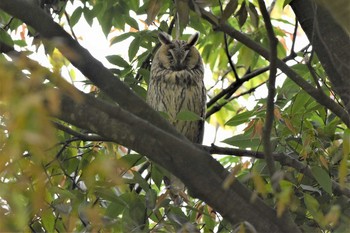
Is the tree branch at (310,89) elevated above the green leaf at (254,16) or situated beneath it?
situated beneath

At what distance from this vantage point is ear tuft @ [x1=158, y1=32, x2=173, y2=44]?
3.73 metres

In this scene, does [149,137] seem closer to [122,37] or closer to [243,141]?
[243,141]

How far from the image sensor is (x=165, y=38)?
392 centimetres

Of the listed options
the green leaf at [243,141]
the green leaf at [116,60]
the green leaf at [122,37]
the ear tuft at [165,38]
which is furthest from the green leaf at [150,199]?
the ear tuft at [165,38]

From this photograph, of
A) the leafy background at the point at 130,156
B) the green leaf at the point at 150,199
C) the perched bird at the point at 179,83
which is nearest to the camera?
the leafy background at the point at 130,156

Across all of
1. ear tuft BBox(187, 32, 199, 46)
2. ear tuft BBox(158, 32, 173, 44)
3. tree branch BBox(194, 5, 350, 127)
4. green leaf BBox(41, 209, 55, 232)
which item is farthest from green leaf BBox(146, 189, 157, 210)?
ear tuft BBox(187, 32, 199, 46)

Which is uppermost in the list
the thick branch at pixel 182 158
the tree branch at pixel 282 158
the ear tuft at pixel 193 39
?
the ear tuft at pixel 193 39

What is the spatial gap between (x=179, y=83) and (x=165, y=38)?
0.34m

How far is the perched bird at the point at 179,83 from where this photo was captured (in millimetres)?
4059

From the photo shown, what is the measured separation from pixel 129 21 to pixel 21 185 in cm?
204

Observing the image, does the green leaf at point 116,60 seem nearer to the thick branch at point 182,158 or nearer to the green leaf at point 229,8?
the green leaf at point 229,8

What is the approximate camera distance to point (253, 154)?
225 centimetres

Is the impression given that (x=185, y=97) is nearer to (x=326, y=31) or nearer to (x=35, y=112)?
(x=326, y=31)

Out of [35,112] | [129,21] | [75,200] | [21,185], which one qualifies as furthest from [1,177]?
[129,21]
